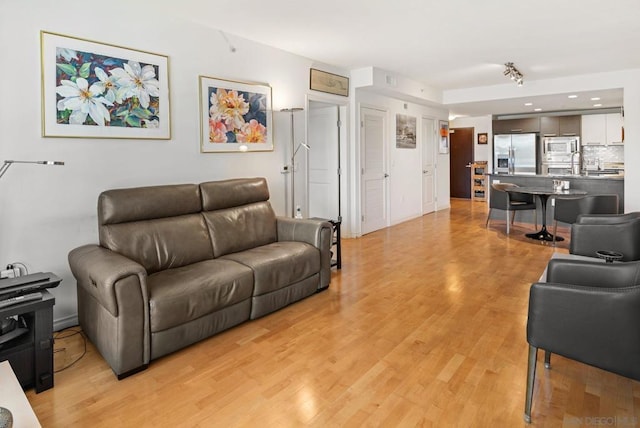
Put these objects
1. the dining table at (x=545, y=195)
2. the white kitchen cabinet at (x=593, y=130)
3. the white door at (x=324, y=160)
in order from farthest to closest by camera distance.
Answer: the white kitchen cabinet at (x=593, y=130), the white door at (x=324, y=160), the dining table at (x=545, y=195)

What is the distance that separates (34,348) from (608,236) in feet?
13.6

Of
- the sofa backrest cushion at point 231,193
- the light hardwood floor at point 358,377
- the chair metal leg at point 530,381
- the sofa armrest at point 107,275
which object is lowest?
the light hardwood floor at point 358,377

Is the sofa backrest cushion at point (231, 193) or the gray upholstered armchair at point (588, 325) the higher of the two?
the sofa backrest cushion at point (231, 193)

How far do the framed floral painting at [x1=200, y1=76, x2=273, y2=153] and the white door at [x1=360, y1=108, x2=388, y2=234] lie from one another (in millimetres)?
2189

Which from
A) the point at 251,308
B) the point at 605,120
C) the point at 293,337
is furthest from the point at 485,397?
the point at 605,120

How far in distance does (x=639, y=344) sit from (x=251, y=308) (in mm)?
2331

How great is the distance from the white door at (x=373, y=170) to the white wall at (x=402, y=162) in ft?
0.56

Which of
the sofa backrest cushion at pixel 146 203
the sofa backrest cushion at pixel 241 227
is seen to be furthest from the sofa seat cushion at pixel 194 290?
the sofa backrest cushion at pixel 146 203

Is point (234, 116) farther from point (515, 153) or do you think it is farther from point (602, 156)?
point (602, 156)

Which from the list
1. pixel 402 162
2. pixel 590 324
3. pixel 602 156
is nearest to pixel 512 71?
pixel 402 162

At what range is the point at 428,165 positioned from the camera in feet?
28.1

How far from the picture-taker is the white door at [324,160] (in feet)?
20.0

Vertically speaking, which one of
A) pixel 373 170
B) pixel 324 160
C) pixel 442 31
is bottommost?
pixel 373 170

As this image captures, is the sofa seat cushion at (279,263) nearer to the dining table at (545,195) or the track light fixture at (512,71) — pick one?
the dining table at (545,195)
